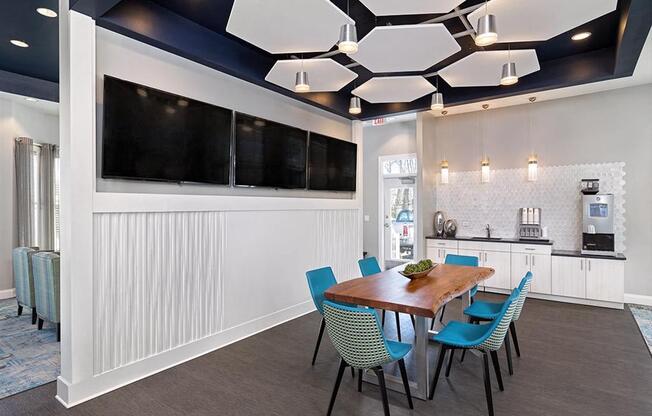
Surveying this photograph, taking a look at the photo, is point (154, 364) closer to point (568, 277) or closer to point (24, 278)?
point (24, 278)

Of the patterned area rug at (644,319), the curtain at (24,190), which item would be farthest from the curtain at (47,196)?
the patterned area rug at (644,319)

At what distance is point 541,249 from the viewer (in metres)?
5.46

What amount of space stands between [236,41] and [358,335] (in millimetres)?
3344

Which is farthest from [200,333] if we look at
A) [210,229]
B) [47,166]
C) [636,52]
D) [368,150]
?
[368,150]

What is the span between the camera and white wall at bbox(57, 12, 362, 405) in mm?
2713

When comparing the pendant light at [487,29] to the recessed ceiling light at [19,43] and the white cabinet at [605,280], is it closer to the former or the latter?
the white cabinet at [605,280]

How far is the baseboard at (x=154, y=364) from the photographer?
2.69 meters

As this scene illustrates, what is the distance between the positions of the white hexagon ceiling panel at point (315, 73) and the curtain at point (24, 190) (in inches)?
180

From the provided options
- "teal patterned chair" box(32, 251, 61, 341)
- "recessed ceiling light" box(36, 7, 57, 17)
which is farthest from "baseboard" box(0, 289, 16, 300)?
"recessed ceiling light" box(36, 7, 57, 17)

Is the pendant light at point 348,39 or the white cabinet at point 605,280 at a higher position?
the pendant light at point 348,39

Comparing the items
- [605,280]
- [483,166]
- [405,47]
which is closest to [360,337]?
[405,47]

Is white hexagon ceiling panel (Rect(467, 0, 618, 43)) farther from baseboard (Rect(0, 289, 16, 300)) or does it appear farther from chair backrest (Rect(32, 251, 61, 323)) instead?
baseboard (Rect(0, 289, 16, 300))

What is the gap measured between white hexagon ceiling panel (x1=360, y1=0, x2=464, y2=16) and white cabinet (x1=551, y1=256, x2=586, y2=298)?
430 cm

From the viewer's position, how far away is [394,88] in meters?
4.53
